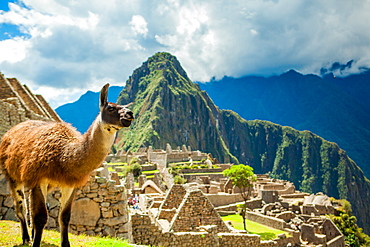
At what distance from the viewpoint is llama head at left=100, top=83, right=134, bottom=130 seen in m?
3.00

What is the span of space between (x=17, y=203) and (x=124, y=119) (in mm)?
2219

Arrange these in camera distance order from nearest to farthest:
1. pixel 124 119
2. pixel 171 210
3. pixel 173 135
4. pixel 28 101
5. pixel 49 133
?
1. pixel 124 119
2. pixel 49 133
3. pixel 171 210
4. pixel 28 101
5. pixel 173 135

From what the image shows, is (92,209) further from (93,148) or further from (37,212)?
(93,148)

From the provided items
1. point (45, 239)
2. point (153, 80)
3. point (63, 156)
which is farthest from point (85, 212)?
point (153, 80)

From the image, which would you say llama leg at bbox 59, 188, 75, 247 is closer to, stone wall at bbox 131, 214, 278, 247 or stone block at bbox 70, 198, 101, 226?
stone block at bbox 70, 198, 101, 226

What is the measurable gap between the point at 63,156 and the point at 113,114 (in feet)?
2.59

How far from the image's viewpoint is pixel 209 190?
91.2 ft

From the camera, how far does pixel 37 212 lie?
320cm

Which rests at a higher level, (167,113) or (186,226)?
(167,113)

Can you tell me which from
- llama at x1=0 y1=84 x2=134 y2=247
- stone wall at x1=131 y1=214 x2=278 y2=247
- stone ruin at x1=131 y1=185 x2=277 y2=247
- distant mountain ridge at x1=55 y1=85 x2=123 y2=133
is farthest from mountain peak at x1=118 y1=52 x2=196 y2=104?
llama at x1=0 y1=84 x2=134 y2=247

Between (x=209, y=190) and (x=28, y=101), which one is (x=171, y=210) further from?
(x=209, y=190)

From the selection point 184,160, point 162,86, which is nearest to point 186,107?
point 162,86

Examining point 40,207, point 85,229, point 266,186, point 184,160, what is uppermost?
point 184,160

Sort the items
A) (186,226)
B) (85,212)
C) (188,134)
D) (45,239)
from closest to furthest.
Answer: (45,239) → (85,212) → (186,226) → (188,134)
